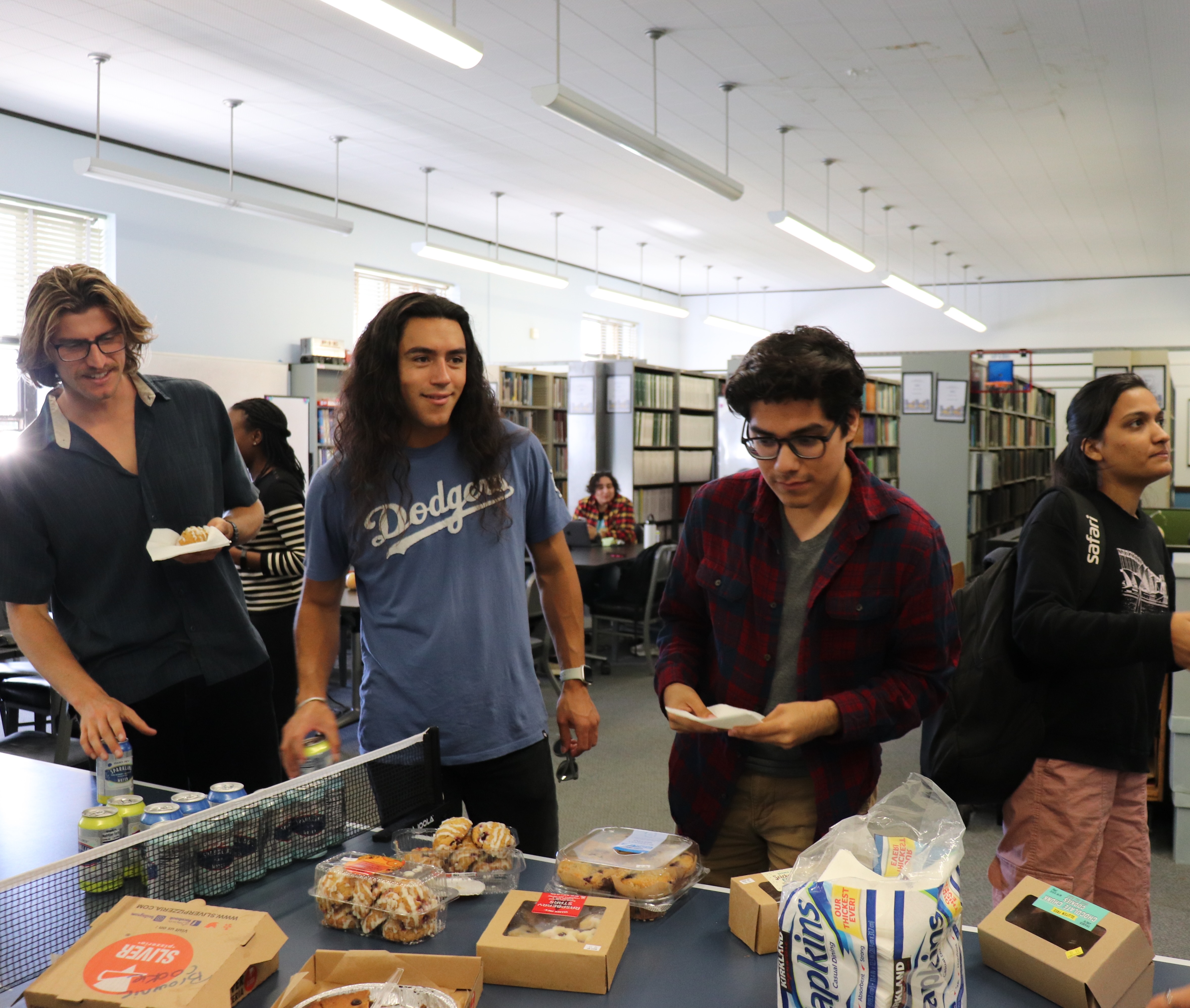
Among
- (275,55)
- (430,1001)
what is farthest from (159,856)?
(275,55)

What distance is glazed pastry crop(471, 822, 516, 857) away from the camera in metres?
1.45

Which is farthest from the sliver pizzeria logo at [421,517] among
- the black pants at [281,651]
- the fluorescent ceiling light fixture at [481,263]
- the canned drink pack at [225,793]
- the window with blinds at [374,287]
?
the window with blinds at [374,287]

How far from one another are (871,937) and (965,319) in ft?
40.6

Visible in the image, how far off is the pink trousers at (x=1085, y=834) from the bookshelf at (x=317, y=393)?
22.5 feet

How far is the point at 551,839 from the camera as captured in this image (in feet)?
6.29

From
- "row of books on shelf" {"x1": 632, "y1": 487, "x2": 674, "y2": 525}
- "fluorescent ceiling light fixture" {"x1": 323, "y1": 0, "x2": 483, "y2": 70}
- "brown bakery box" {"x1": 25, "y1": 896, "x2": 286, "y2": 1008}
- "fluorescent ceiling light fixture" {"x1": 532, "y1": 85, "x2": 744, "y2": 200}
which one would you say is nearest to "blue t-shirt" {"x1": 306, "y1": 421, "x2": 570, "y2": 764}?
"brown bakery box" {"x1": 25, "y1": 896, "x2": 286, "y2": 1008}

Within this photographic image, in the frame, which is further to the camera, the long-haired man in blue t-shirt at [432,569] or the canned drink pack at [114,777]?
the long-haired man in blue t-shirt at [432,569]

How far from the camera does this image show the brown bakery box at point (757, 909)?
1242 millimetres

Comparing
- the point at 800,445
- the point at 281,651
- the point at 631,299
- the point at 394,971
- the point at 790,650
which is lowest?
the point at 281,651

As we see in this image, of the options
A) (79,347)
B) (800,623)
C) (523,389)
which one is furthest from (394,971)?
(523,389)

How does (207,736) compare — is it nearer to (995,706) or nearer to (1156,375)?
(995,706)

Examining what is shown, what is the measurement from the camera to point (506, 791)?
5.94 ft

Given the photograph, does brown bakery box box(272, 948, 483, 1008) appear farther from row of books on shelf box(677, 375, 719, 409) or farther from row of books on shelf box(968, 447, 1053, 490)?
row of books on shelf box(677, 375, 719, 409)

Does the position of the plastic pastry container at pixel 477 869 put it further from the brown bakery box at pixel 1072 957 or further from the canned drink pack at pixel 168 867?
the brown bakery box at pixel 1072 957
